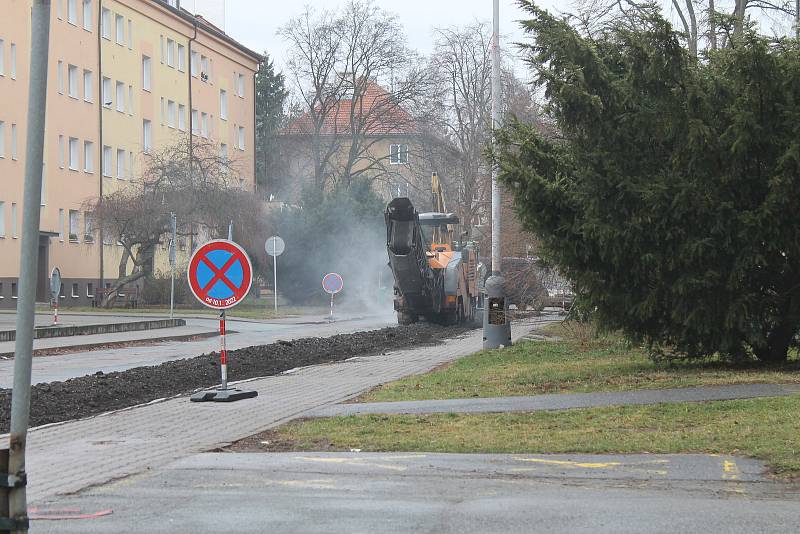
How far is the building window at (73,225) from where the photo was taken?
59.9 metres

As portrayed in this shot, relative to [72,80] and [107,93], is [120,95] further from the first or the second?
[72,80]

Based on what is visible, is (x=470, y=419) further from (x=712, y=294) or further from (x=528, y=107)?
(x=528, y=107)

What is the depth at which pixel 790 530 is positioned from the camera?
6879 millimetres

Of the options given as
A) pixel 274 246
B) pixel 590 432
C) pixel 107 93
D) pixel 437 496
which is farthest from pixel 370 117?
pixel 437 496

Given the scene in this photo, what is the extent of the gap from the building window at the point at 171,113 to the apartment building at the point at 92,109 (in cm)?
8

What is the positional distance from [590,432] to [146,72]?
60488 mm

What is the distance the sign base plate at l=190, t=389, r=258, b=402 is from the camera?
15.0 m

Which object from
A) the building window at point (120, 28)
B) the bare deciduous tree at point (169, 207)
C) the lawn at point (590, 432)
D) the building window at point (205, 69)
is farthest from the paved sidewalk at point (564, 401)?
the building window at point (205, 69)

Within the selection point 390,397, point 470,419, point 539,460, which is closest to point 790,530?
point 539,460

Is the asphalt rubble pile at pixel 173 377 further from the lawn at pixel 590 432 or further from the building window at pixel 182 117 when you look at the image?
the building window at pixel 182 117

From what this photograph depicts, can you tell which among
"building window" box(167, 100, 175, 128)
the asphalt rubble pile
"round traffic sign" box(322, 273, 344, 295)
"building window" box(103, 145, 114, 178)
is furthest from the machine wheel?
"building window" box(167, 100, 175, 128)

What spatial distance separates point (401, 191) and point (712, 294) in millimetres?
69501

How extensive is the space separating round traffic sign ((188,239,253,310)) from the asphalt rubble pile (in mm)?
1636

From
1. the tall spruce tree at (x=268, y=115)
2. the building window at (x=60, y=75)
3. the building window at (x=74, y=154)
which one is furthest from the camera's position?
the tall spruce tree at (x=268, y=115)
